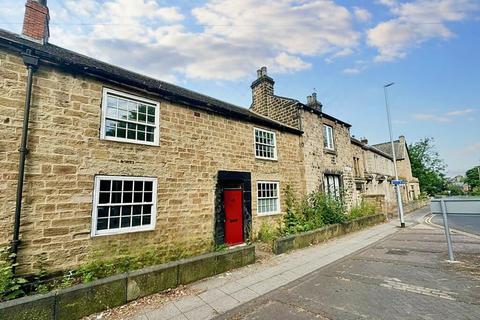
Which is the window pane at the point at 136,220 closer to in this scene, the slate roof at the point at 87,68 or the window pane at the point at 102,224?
the window pane at the point at 102,224

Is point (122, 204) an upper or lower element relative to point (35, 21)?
lower

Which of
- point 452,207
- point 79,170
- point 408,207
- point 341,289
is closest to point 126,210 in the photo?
point 79,170

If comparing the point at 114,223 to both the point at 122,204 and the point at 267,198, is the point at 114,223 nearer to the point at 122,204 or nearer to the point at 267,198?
the point at 122,204

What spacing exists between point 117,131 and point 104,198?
197 centimetres

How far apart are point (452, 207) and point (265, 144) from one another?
23.7 feet

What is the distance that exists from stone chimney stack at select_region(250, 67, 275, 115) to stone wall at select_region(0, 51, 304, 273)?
756cm

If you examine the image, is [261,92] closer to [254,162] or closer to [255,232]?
[254,162]

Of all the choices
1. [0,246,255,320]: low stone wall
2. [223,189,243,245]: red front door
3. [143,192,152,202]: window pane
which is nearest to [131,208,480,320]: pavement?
[0,246,255,320]: low stone wall

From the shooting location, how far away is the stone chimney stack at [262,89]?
15391mm

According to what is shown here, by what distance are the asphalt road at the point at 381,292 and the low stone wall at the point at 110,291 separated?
1800 millimetres

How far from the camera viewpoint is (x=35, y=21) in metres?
6.84

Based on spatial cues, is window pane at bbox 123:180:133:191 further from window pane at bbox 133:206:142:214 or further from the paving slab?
the paving slab

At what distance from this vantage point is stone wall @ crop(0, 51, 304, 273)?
5.30m

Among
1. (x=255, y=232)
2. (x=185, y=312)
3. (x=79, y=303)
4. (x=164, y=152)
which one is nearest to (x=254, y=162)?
(x=255, y=232)
